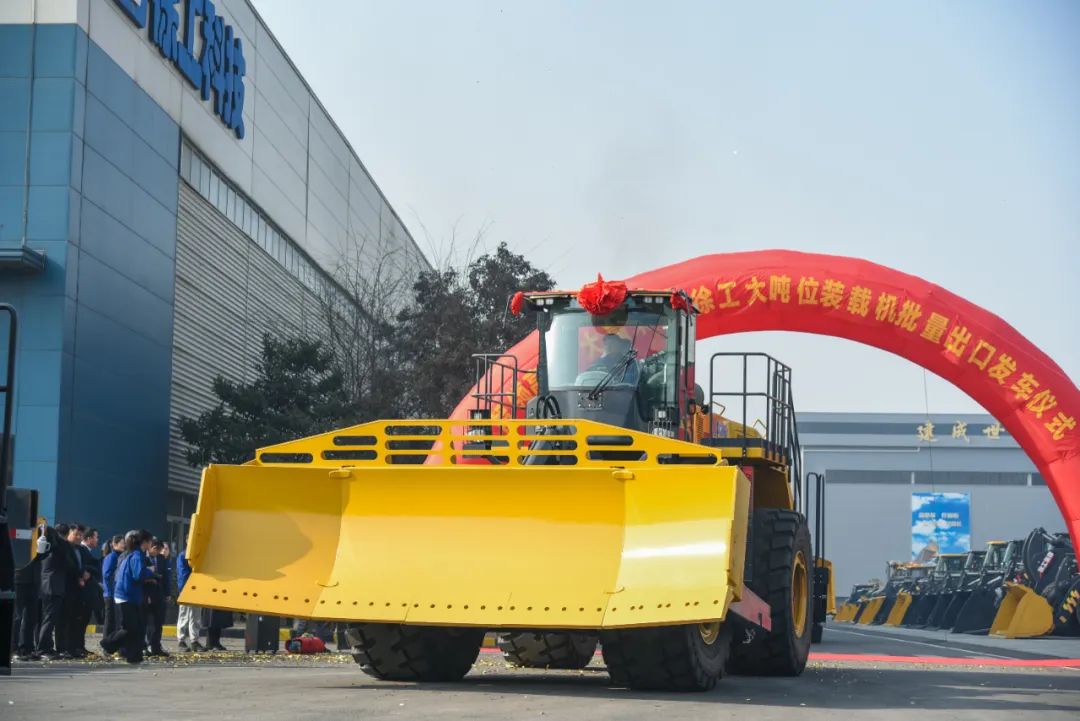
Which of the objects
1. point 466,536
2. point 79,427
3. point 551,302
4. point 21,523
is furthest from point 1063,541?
point 21,523

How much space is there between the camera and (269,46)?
4022cm

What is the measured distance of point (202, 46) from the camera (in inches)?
1345

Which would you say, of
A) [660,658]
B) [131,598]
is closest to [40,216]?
[131,598]

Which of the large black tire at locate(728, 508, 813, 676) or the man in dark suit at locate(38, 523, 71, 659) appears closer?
the large black tire at locate(728, 508, 813, 676)

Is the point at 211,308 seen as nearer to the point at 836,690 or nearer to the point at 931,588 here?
the point at 931,588

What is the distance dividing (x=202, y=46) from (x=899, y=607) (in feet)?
85.6

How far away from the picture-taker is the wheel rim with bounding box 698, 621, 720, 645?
12281 millimetres

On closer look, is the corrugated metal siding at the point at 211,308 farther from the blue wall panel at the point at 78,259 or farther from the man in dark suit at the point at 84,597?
the man in dark suit at the point at 84,597

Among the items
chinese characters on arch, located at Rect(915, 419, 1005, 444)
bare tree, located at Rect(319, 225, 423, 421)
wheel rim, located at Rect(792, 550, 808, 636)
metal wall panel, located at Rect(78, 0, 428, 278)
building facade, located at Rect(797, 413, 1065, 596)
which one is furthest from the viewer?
chinese characters on arch, located at Rect(915, 419, 1005, 444)

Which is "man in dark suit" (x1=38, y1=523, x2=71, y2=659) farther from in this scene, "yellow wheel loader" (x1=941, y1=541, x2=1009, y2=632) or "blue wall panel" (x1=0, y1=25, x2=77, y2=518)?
"yellow wheel loader" (x1=941, y1=541, x2=1009, y2=632)

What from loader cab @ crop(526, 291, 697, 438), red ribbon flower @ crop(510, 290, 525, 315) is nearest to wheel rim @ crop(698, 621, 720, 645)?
loader cab @ crop(526, 291, 697, 438)

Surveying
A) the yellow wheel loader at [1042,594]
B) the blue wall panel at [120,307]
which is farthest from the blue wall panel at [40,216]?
the yellow wheel loader at [1042,594]

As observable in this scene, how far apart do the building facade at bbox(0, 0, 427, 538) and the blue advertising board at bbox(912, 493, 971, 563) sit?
1455 inches

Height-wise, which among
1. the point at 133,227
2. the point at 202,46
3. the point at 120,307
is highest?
the point at 202,46
